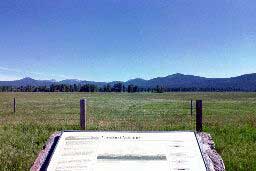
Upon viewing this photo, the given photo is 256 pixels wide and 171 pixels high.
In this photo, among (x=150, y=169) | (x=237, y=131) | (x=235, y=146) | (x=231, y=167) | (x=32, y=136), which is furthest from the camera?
(x=237, y=131)

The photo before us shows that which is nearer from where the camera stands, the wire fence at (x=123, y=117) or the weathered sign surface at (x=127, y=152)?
the weathered sign surface at (x=127, y=152)

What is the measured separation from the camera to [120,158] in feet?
24.1

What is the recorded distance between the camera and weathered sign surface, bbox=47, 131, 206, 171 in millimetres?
7152

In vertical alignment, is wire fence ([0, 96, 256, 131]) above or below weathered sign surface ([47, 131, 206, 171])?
below

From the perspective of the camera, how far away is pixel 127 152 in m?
7.50

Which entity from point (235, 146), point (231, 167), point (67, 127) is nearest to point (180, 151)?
point (231, 167)

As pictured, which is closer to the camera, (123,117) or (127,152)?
(127,152)

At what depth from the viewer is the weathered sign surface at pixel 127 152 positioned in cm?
715

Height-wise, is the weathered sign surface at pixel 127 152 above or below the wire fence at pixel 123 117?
above

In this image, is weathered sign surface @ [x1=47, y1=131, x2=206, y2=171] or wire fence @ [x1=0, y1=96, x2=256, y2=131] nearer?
weathered sign surface @ [x1=47, y1=131, x2=206, y2=171]

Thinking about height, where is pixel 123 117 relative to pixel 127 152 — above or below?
below

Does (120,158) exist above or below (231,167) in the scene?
above

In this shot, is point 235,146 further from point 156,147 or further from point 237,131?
point 156,147

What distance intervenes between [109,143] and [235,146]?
6.98 metres
